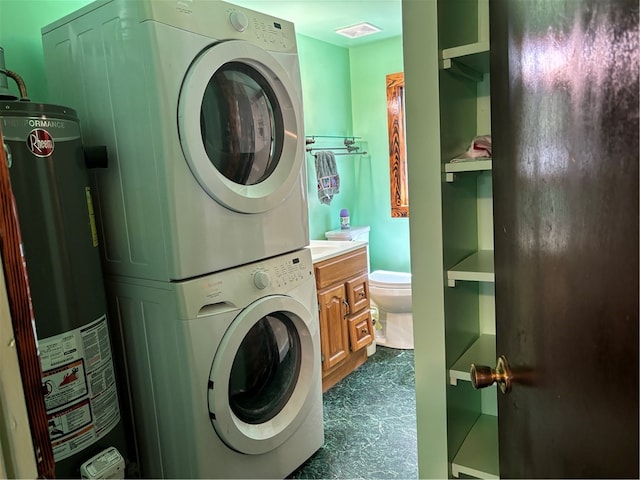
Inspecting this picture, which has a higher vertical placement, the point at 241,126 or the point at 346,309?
the point at 241,126

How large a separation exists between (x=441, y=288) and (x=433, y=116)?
0.49 metres

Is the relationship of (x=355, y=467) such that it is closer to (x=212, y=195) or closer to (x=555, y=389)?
(x=212, y=195)

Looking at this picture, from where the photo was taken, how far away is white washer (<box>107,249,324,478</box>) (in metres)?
1.50

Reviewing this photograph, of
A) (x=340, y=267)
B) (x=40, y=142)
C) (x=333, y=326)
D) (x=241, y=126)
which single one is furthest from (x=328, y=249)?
(x=40, y=142)

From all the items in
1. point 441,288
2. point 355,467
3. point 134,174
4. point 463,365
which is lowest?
point 355,467

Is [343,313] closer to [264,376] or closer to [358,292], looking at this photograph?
[358,292]

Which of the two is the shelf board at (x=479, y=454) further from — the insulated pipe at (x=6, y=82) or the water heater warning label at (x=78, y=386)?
the insulated pipe at (x=6, y=82)

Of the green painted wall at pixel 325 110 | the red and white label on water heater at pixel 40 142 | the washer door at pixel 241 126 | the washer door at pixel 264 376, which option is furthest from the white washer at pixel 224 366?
the green painted wall at pixel 325 110

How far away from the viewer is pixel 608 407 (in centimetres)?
44

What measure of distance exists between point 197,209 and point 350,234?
203 centimetres

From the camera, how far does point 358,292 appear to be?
2.81 m

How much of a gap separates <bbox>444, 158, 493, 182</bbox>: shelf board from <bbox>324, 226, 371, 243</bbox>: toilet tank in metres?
2.04

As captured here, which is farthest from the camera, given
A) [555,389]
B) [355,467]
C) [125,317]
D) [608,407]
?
[355,467]

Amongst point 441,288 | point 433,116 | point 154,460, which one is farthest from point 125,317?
point 433,116
